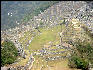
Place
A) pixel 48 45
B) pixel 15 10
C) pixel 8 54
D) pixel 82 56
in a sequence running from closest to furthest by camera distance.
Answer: pixel 82 56 < pixel 8 54 < pixel 48 45 < pixel 15 10

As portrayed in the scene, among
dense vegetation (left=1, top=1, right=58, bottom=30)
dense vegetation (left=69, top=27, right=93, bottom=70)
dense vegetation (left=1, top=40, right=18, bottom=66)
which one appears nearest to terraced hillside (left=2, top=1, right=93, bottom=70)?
dense vegetation (left=1, top=40, right=18, bottom=66)

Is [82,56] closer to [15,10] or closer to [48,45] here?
[48,45]

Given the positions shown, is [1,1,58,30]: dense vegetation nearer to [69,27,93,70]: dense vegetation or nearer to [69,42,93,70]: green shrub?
[69,27,93,70]: dense vegetation

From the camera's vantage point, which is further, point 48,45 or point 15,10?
point 15,10

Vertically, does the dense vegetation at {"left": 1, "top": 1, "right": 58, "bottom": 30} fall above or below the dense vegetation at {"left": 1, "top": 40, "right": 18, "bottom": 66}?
above

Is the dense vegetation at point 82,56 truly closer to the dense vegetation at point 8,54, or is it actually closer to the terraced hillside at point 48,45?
the terraced hillside at point 48,45

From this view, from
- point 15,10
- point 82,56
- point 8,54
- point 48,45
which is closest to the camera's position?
point 82,56

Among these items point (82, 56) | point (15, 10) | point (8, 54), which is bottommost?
point (82, 56)

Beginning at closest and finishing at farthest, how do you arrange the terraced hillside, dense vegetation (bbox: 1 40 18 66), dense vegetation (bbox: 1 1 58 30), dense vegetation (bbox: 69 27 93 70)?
dense vegetation (bbox: 69 27 93 70) → dense vegetation (bbox: 1 40 18 66) → the terraced hillside → dense vegetation (bbox: 1 1 58 30)

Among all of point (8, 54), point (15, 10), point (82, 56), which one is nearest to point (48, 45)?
point (8, 54)

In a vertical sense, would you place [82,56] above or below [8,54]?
below

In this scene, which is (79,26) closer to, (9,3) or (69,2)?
(69,2)
